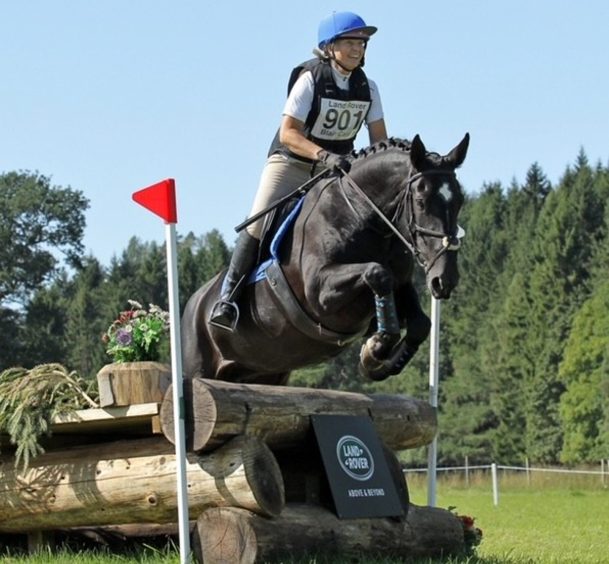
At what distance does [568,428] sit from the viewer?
47469 millimetres

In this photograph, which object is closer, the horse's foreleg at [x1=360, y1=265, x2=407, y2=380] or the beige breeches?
the horse's foreleg at [x1=360, y1=265, x2=407, y2=380]

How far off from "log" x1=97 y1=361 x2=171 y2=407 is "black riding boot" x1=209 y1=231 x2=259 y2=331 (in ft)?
2.71

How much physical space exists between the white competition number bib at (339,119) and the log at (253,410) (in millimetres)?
1596

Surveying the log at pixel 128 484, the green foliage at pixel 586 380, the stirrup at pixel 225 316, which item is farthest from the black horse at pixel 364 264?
the green foliage at pixel 586 380

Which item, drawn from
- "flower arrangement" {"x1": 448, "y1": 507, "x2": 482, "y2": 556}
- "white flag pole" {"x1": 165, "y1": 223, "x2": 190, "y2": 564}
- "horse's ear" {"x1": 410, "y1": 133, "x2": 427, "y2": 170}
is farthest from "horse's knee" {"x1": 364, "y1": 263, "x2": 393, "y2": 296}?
"flower arrangement" {"x1": 448, "y1": 507, "x2": 482, "y2": 556}

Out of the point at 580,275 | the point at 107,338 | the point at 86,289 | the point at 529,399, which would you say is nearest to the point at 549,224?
the point at 580,275

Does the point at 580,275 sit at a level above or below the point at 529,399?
→ above

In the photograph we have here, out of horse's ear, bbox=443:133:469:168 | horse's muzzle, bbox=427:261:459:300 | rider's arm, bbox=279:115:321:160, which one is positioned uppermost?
rider's arm, bbox=279:115:321:160

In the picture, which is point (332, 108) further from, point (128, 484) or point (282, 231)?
point (128, 484)

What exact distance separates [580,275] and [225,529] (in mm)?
46717

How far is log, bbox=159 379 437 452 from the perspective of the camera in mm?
6227

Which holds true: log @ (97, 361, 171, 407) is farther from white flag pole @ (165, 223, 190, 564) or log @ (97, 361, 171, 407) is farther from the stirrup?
the stirrup

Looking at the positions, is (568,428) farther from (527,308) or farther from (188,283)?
(188,283)

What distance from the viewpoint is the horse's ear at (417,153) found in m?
6.64
